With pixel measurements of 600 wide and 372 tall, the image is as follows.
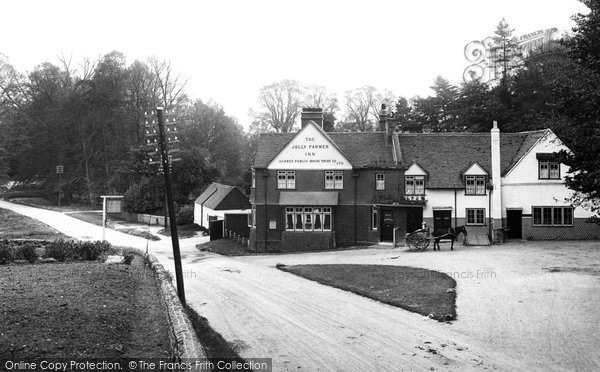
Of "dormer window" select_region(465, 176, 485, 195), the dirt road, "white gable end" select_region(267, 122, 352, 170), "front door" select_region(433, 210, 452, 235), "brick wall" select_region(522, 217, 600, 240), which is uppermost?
"white gable end" select_region(267, 122, 352, 170)

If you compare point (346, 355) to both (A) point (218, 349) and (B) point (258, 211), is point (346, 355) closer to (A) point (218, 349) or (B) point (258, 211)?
(A) point (218, 349)

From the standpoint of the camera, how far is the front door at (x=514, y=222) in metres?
35.2

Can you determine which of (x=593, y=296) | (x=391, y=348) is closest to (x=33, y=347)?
(x=391, y=348)

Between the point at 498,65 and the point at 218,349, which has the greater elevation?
the point at 498,65

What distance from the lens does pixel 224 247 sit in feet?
127

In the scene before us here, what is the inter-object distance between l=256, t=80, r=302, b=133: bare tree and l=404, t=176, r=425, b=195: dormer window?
3662 cm

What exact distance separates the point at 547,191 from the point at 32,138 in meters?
61.1

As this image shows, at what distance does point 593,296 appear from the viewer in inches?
652

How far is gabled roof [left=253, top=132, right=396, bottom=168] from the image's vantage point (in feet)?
122

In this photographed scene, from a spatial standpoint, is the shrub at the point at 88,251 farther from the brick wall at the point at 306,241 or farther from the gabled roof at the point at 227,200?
the gabled roof at the point at 227,200

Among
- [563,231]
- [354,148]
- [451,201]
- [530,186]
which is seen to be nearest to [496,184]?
[530,186]

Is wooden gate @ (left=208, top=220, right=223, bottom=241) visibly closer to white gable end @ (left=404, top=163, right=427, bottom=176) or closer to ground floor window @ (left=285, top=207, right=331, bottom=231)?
ground floor window @ (left=285, top=207, right=331, bottom=231)

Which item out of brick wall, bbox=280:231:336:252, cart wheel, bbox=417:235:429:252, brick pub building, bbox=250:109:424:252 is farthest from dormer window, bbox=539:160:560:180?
brick wall, bbox=280:231:336:252

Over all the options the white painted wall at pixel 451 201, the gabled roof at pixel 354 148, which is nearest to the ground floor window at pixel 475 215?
the white painted wall at pixel 451 201
